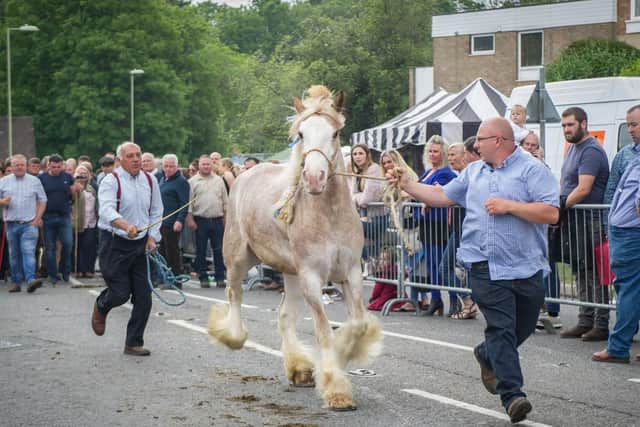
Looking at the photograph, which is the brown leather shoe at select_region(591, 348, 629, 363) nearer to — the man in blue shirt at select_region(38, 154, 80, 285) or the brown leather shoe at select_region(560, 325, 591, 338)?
the brown leather shoe at select_region(560, 325, 591, 338)

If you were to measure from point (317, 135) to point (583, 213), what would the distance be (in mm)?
4194

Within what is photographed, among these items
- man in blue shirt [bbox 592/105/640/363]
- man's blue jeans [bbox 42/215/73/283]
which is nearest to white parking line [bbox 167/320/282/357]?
man in blue shirt [bbox 592/105/640/363]

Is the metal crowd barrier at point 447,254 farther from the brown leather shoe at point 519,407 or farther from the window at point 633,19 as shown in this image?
the window at point 633,19

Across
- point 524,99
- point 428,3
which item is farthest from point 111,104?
point 524,99

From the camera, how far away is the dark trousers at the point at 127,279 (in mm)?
10916

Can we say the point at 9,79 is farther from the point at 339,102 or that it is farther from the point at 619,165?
the point at 339,102

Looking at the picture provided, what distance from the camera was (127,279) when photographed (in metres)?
11.0

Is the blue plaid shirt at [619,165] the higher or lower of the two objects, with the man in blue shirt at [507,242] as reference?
higher

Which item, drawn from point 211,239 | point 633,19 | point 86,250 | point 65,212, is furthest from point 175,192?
point 633,19

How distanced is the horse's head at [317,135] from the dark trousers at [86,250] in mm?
13563

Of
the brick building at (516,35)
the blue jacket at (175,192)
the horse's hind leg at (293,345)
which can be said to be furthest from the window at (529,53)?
the horse's hind leg at (293,345)

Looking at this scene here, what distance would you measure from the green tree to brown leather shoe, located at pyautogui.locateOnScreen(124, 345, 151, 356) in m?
28.4

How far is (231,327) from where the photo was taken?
1028 centimetres

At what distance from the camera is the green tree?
37.2 m
